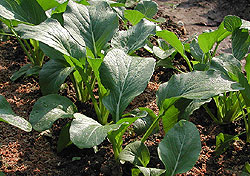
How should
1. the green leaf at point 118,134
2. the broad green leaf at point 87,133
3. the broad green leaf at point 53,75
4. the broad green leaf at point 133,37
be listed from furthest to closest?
the broad green leaf at point 133,37, the broad green leaf at point 53,75, the green leaf at point 118,134, the broad green leaf at point 87,133

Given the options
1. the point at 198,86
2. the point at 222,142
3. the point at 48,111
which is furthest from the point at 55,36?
the point at 222,142

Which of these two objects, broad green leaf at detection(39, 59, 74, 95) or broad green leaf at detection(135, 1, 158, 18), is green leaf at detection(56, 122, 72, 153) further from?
broad green leaf at detection(135, 1, 158, 18)

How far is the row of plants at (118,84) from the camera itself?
1599 millimetres

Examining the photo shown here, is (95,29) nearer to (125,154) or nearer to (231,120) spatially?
(125,154)

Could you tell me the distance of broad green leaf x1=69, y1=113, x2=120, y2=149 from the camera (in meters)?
1.42

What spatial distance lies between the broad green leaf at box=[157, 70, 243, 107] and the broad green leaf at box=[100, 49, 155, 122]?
4.9 inches

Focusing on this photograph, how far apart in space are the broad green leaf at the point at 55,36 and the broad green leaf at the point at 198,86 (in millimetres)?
547

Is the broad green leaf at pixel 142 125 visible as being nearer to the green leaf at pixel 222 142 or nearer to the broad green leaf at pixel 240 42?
the green leaf at pixel 222 142

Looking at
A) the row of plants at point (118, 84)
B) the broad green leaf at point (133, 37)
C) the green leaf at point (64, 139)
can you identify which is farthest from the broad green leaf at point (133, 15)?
the green leaf at point (64, 139)

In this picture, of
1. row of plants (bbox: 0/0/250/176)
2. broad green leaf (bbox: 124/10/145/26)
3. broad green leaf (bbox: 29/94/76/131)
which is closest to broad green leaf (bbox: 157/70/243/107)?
row of plants (bbox: 0/0/250/176)

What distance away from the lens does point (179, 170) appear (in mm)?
1569

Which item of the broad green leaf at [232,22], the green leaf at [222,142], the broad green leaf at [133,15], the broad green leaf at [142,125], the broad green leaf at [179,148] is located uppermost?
the broad green leaf at [232,22]

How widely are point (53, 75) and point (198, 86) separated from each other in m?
0.87

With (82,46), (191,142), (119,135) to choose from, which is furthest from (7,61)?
(191,142)
